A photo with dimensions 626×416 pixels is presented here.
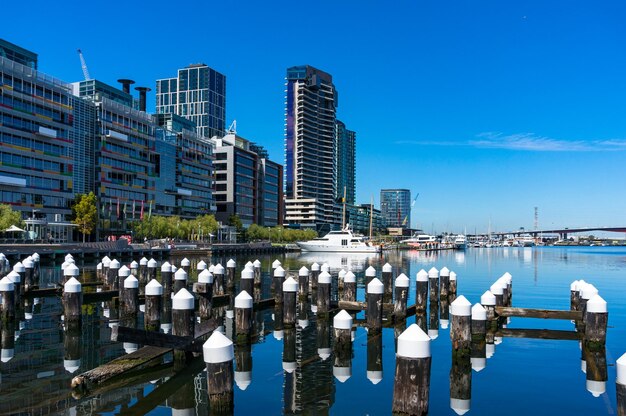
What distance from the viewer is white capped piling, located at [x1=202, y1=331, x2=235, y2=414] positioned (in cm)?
1272

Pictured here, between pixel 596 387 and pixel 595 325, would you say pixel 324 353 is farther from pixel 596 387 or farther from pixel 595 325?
pixel 595 325

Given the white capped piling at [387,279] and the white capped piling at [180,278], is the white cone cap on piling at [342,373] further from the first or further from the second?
the white capped piling at [387,279]

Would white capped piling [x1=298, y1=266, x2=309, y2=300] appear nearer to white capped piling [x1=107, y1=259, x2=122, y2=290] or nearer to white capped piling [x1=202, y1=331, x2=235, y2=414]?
white capped piling [x1=107, y1=259, x2=122, y2=290]

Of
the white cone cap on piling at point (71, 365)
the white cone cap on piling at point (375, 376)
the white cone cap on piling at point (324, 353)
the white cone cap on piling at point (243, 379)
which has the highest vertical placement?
the white cone cap on piling at point (71, 365)

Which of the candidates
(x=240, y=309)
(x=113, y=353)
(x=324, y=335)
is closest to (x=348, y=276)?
(x=324, y=335)

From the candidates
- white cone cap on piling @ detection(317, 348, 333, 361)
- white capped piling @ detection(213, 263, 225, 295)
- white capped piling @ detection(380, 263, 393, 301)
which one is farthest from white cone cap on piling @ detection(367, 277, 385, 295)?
white capped piling @ detection(213, 263, 225, 295)

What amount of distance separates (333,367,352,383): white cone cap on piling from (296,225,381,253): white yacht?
12790 centimetres

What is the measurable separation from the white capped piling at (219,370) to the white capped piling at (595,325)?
1472cm

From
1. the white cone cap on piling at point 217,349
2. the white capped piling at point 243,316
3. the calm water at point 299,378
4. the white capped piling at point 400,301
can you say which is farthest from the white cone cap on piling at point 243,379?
the white capped piling at point 400,301

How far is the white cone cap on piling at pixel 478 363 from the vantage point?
64.4ft

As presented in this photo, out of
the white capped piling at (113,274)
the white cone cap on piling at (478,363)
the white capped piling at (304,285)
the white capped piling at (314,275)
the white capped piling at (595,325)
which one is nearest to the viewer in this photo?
the white cone cap on piling at (478,363)

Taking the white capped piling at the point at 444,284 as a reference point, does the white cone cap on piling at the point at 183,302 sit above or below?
above

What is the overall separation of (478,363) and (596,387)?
382 cm

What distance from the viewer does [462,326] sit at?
19.4m
